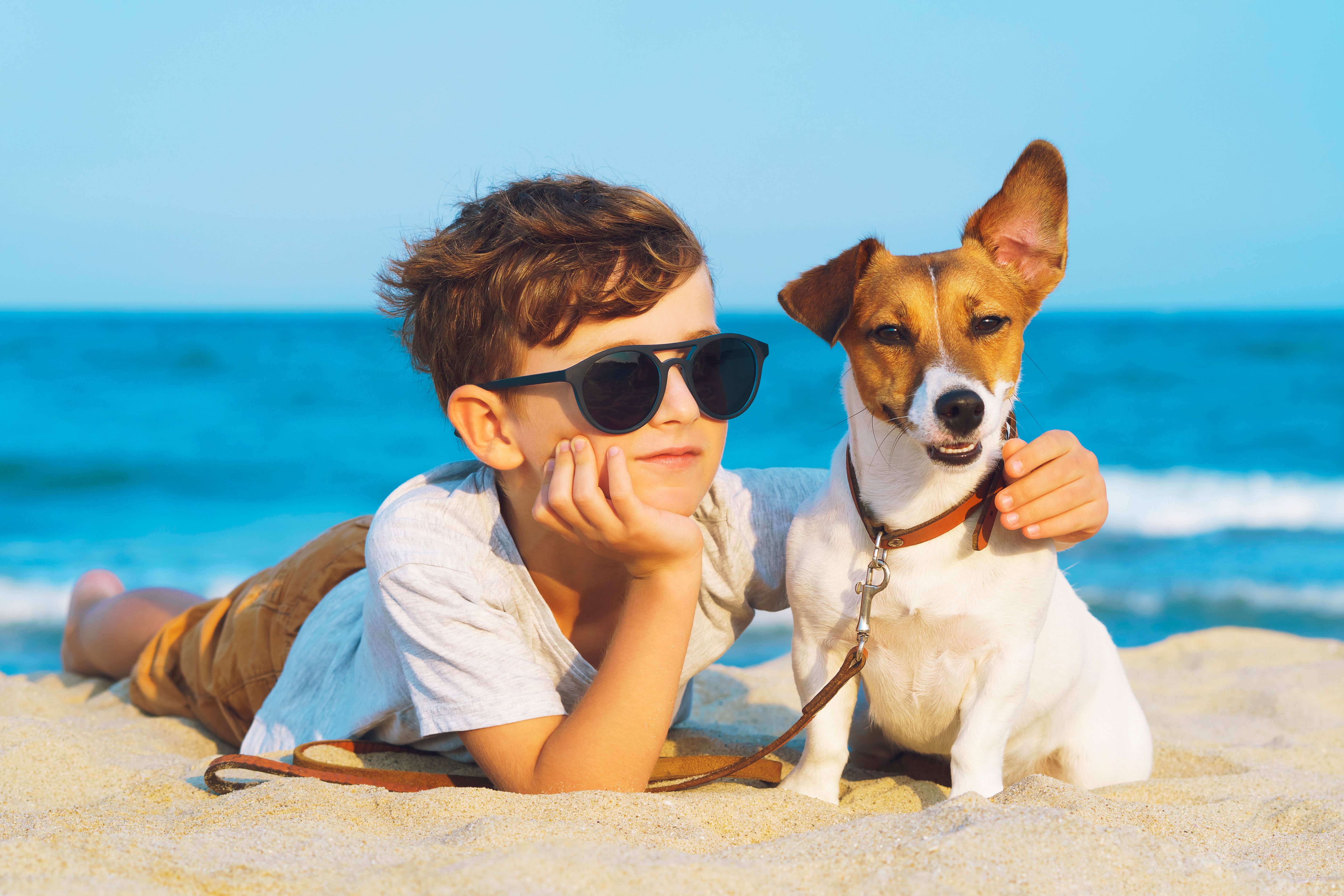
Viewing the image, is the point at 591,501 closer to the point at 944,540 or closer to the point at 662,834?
the point at 662,834

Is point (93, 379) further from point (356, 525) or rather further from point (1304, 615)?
point (1304, 615)

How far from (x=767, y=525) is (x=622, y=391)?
76 centimetres

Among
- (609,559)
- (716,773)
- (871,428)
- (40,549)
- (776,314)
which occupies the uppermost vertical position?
(776,314)

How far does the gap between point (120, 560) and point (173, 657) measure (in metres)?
5.44

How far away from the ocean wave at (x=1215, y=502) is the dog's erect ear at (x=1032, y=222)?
685 centimetres

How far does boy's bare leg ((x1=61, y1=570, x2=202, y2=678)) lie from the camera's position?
162 inches

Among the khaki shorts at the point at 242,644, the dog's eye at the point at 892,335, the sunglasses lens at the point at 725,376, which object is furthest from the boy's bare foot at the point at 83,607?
the dog's eye at the point at 892,335

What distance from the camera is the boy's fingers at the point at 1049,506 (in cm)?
211

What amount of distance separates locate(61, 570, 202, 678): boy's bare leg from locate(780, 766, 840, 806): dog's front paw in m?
3.01

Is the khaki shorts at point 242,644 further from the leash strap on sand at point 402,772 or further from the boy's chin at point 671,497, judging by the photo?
the boy's chin at point 671,497

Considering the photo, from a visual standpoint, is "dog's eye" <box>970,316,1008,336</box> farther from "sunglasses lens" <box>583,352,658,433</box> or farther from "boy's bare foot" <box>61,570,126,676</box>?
"boy's bare foot" <box>61,570,126,676</box>

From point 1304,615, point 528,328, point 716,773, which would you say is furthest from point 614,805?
point 1304,615

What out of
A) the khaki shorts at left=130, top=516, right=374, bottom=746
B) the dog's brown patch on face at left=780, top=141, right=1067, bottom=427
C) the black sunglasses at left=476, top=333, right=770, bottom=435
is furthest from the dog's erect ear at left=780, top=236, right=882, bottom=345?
the khaki shorts at left=130, top=516, right=374, bottom=746

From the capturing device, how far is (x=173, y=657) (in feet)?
12.0
